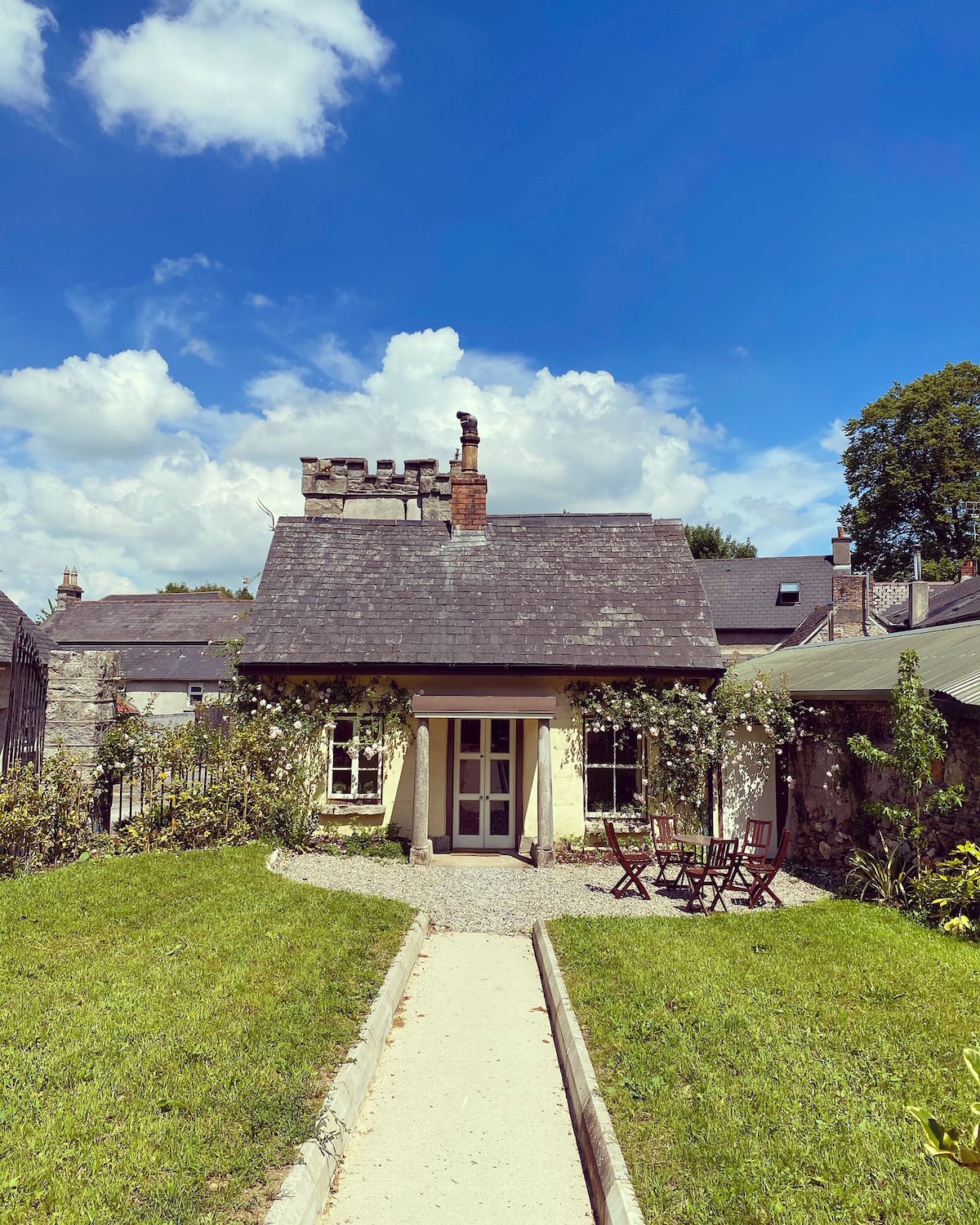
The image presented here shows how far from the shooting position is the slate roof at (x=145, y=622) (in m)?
39.2

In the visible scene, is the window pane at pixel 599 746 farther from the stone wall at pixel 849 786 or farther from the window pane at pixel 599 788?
the stone wall at pixel 849 786

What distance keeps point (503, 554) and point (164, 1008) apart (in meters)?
11.4

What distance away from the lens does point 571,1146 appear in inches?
185

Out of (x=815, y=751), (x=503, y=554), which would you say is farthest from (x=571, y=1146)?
(x=503, y=554)

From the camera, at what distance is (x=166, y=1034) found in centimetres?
533

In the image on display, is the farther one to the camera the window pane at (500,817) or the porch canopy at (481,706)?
the window pane at (500,817)

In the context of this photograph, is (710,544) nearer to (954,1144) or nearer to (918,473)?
(918,473)

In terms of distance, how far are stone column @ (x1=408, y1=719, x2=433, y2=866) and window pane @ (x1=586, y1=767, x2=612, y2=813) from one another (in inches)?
113

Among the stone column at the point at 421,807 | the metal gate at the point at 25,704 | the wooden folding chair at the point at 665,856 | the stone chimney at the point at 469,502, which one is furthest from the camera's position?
the stone chimney at the point at 469,502

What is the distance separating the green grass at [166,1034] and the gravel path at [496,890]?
1031 mm

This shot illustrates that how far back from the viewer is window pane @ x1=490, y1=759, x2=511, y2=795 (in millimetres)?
13906

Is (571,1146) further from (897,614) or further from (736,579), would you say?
(736,579)

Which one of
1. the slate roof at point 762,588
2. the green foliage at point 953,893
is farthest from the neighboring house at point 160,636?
the green foliage at point 953,893

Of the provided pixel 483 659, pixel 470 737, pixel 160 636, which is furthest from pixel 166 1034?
pixel 160 636
